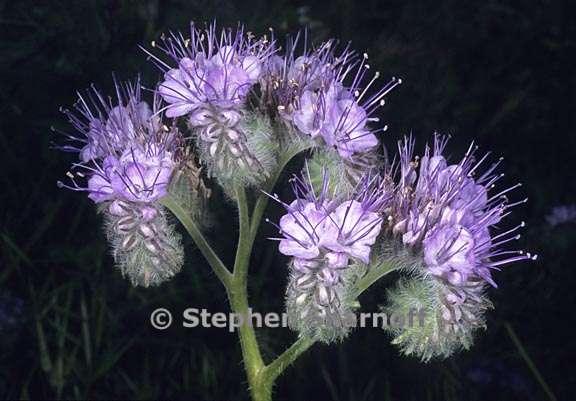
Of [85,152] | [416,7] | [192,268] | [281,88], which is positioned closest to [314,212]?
[281,88]

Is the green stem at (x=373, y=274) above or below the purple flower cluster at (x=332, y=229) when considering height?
below

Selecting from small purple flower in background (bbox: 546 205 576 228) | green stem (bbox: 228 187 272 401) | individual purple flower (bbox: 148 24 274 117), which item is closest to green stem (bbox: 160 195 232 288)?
green stem (bbox: 228 187 272 401)

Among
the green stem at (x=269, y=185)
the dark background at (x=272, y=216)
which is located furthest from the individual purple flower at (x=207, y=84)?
the dark background at (x=272, y=216)

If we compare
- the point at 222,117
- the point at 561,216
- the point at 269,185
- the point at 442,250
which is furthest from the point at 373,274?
the point at 561,216

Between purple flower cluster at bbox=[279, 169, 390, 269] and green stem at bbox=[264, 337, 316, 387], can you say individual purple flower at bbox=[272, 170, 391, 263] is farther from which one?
green stem at bbox=[264, 337, 316, 387]

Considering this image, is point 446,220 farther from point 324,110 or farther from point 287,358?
point 287,358

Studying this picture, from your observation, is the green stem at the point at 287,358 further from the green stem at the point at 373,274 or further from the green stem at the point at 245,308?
the green stem at the point at 373,274
